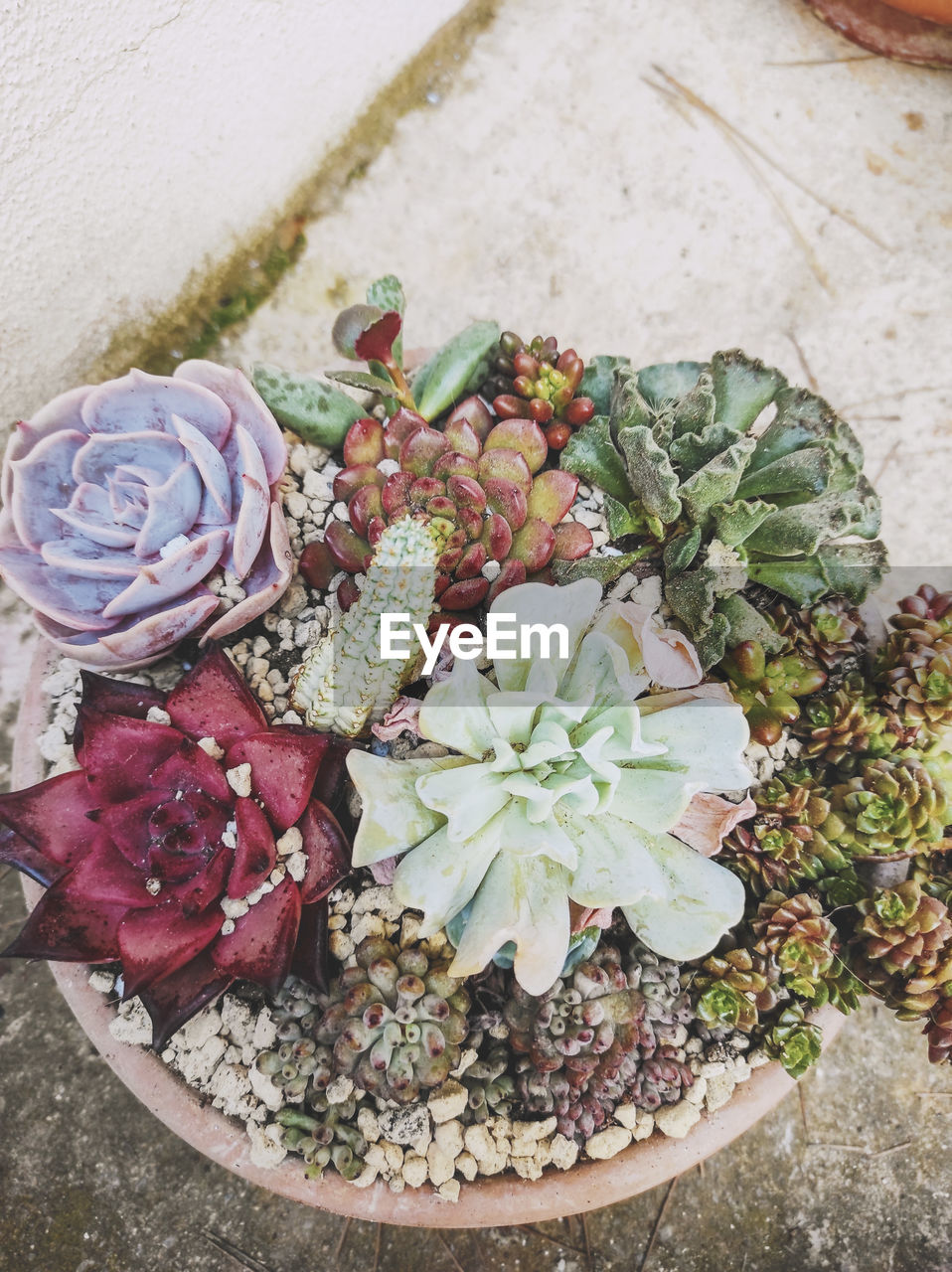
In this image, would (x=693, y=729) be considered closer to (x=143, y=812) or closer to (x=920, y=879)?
(x=920, y=879)

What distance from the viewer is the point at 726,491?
99cm

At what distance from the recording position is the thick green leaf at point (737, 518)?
3.17ft

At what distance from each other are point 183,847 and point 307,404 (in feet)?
1.92

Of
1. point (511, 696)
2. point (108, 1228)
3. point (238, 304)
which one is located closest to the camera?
point (511, 696)

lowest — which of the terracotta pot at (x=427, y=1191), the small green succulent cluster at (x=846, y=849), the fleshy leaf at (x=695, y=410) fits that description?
the terracotta pot at (x=427, y=1191)

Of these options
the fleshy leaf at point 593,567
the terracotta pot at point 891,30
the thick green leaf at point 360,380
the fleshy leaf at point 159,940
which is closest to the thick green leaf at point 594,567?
the fleshy leaf at point 593,567

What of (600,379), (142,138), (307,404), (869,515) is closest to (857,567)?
(869,515)

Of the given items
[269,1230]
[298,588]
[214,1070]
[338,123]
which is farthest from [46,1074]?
[338,123]

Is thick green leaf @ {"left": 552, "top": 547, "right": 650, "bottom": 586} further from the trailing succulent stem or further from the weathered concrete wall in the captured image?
the weathered concrete wall

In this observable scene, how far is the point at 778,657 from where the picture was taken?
107cm

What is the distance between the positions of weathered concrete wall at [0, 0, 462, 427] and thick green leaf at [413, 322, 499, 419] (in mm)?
675

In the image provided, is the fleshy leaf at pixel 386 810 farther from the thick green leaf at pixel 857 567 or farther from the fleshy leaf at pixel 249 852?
the thick green leaf at pixel 857 567

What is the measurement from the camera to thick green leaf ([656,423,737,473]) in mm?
1008

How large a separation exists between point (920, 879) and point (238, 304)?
5.11 feet
